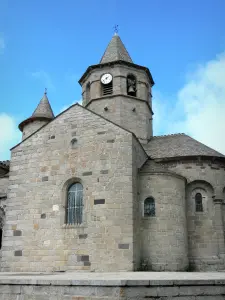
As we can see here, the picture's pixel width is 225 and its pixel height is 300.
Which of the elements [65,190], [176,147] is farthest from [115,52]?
[65,190]

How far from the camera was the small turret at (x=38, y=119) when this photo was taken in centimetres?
2569

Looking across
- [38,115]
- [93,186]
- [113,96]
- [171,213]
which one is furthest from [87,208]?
[38,115]

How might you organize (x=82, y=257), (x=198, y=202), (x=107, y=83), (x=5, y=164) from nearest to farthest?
(x=82, y=257) < (x=198, y=202) < (x=107, y=83) < (x=5, y=164)

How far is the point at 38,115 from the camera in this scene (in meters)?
25.8

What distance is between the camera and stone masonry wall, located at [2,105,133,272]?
13906mm

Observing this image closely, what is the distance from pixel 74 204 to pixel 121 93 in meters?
9.66

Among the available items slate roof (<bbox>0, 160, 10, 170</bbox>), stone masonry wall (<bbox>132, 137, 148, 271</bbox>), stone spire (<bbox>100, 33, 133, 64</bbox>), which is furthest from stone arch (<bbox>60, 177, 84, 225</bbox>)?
stone spire (<bbox>100, 33, 133, 64</bbox>)

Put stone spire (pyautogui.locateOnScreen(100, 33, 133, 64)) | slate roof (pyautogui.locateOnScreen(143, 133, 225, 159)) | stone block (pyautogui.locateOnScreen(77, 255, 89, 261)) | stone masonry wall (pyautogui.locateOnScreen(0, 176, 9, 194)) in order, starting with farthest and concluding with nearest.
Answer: stone spire (pyautogui.locateOnScreen(100, 33, 133, 64))
stone masonry wall (pyautogui.locateOnScreen(0, 176, 9, 194))
slate roof (pyautogui.locateOnScreen(143, 133, 225, 159))
stone block (pyautogui.locateOnScreen(77, 255, 89, 261))

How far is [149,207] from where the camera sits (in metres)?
15.5

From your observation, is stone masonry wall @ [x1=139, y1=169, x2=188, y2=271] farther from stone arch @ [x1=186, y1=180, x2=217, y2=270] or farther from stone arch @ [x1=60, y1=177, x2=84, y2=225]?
stone arch @ [x1=60, y1=177, x2=84, y2=225]

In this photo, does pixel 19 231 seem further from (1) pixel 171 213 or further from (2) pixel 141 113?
(2) pixel 141 113

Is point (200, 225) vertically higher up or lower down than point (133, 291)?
higher up

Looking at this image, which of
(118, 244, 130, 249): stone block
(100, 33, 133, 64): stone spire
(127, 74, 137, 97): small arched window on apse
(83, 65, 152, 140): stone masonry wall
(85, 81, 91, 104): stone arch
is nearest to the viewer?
(118, 244, 130, 249): stone block

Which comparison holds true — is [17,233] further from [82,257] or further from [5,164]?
[5,164]
